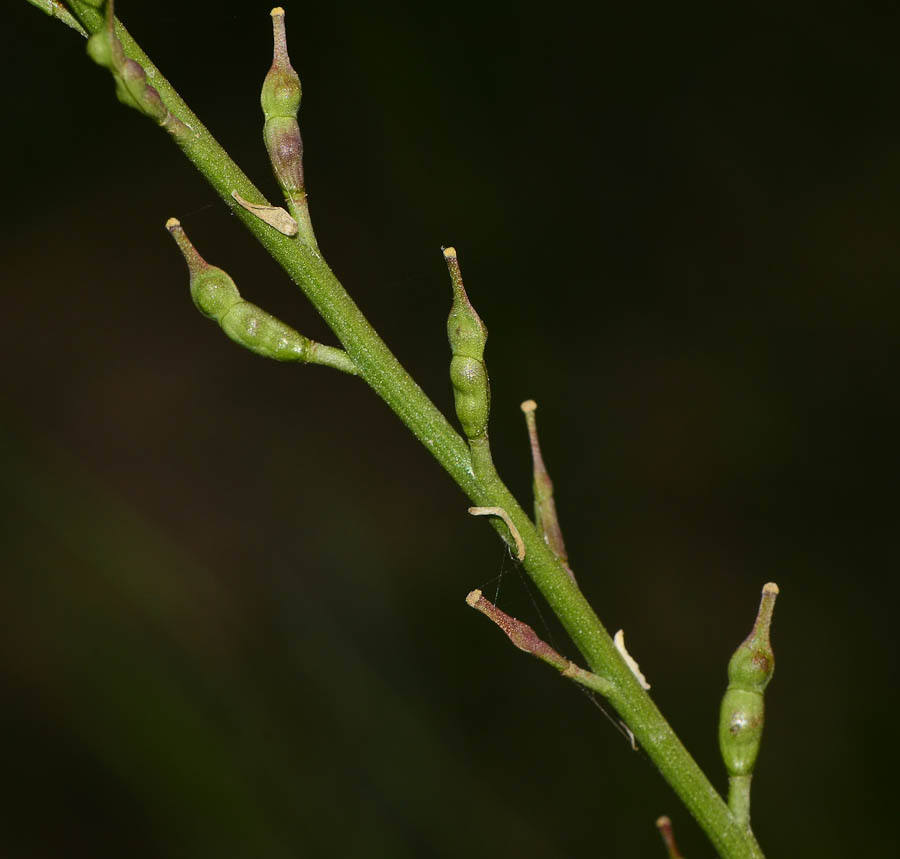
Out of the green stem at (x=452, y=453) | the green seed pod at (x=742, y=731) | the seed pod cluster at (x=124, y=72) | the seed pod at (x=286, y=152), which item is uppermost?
the seed pod cluster at (x=124, y=72)

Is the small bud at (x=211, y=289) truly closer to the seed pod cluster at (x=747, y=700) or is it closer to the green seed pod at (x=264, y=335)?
the green seed pod at (x=264, y=335)

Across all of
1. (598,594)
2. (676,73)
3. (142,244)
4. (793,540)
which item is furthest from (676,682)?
(142,244)

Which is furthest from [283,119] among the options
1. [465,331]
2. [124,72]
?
[465,331]

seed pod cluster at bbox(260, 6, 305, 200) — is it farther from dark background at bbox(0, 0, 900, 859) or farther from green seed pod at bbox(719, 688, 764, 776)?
dark background at bbox(0, 0, 900, 859)

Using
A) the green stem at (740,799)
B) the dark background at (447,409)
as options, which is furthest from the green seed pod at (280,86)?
the dark background at (447,409)

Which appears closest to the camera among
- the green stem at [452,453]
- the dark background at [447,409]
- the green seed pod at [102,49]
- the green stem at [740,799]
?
the green seed pod at [102,49]

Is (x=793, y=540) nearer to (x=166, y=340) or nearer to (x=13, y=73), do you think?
(x=166, y=340)

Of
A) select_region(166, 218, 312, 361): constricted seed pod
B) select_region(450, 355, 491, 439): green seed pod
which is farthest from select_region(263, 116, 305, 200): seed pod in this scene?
select_region(450, 355, 491, 439): green seed pod
